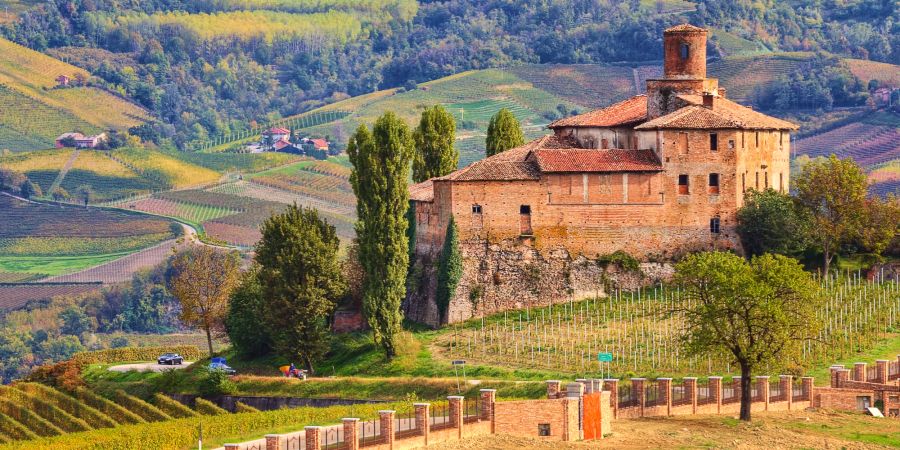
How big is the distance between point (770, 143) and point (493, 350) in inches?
666

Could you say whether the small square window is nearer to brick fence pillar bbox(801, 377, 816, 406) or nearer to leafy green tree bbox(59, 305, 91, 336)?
brick fence pillar bbox(801, 377, 816, 406)

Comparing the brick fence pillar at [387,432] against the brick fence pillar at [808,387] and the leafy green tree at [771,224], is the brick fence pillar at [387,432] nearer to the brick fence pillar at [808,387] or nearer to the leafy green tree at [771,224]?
the brick fence pillar at [808,387]

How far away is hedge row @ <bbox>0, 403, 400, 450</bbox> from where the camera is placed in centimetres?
6184

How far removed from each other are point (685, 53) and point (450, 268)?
50.6 feet

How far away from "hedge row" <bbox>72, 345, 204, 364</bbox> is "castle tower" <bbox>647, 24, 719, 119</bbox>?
27.9 metres

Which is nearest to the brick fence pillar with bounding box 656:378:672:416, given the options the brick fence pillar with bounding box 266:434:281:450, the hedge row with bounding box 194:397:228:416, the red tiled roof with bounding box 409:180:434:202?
the brick fence pillar with bounding box 266:434:281:450

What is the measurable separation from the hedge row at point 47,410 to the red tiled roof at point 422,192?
17.6 metres

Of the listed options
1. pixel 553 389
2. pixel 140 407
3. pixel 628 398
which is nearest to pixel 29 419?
pixel 140 407

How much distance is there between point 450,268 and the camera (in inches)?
3359

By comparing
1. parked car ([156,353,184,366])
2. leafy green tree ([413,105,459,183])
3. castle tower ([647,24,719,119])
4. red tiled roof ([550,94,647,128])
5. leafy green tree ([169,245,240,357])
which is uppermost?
castle tower ([647,24,719,119])

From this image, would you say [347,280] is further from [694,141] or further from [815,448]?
[815,448]

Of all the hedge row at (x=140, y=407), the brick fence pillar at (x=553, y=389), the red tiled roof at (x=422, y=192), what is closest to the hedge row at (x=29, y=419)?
the hedge row at (x=140, y=407)

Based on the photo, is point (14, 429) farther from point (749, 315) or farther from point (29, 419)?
point (749, 315)

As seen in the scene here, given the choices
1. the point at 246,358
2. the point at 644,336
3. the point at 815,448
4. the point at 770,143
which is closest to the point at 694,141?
the point at 770,143
